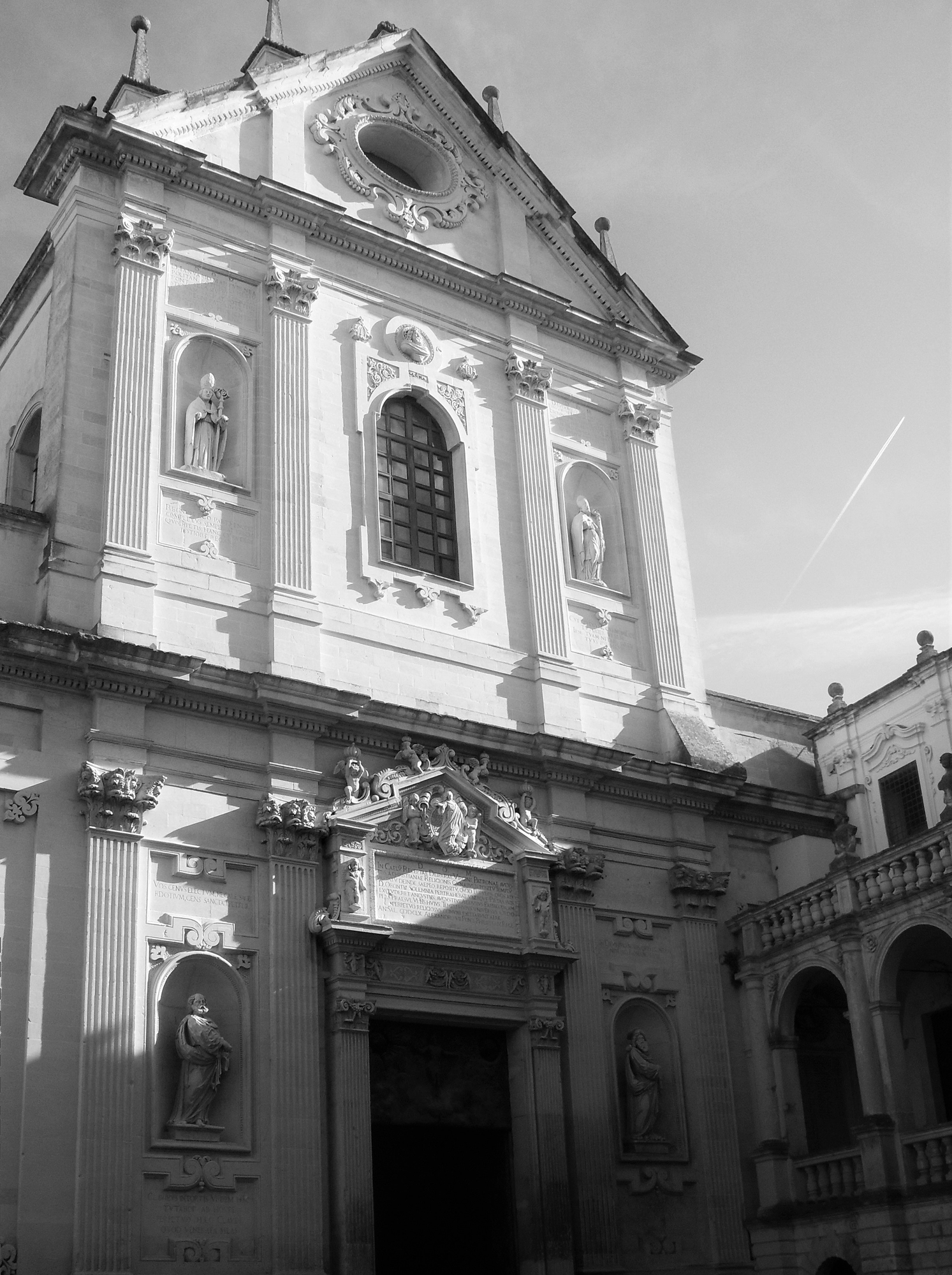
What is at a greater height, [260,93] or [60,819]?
[260,93]

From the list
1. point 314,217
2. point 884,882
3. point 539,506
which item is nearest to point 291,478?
point 539,506

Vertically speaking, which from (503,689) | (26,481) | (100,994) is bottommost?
(100,994)

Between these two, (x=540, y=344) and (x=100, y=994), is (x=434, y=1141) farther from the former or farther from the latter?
(x=540, y=344)

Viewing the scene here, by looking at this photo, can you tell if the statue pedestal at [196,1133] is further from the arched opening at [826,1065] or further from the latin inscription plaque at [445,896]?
the arched opening at [826,1065]

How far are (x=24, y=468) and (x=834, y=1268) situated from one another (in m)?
16.8

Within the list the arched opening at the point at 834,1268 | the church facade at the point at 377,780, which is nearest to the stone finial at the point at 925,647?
the church facade at the point at 377,780

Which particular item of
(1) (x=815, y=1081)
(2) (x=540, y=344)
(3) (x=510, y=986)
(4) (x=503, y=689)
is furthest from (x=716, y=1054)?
(2) (x=540, y=344)

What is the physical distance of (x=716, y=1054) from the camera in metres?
23.0

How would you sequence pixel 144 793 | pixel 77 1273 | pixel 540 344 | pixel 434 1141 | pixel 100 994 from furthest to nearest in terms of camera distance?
pixel 540 344
pixel 434 1141
pixel 144 793
pixel 100 994
pixel 77 1273

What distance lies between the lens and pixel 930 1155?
19.5m

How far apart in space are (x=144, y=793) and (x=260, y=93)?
12.2 m

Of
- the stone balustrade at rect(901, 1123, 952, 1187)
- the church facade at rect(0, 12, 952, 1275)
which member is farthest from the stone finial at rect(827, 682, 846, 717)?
the stone balustrade at rect(901, 1123, 952, 1187)

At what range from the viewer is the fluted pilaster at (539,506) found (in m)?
24.6

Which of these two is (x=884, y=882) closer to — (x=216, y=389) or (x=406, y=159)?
(x=216, y=389)
